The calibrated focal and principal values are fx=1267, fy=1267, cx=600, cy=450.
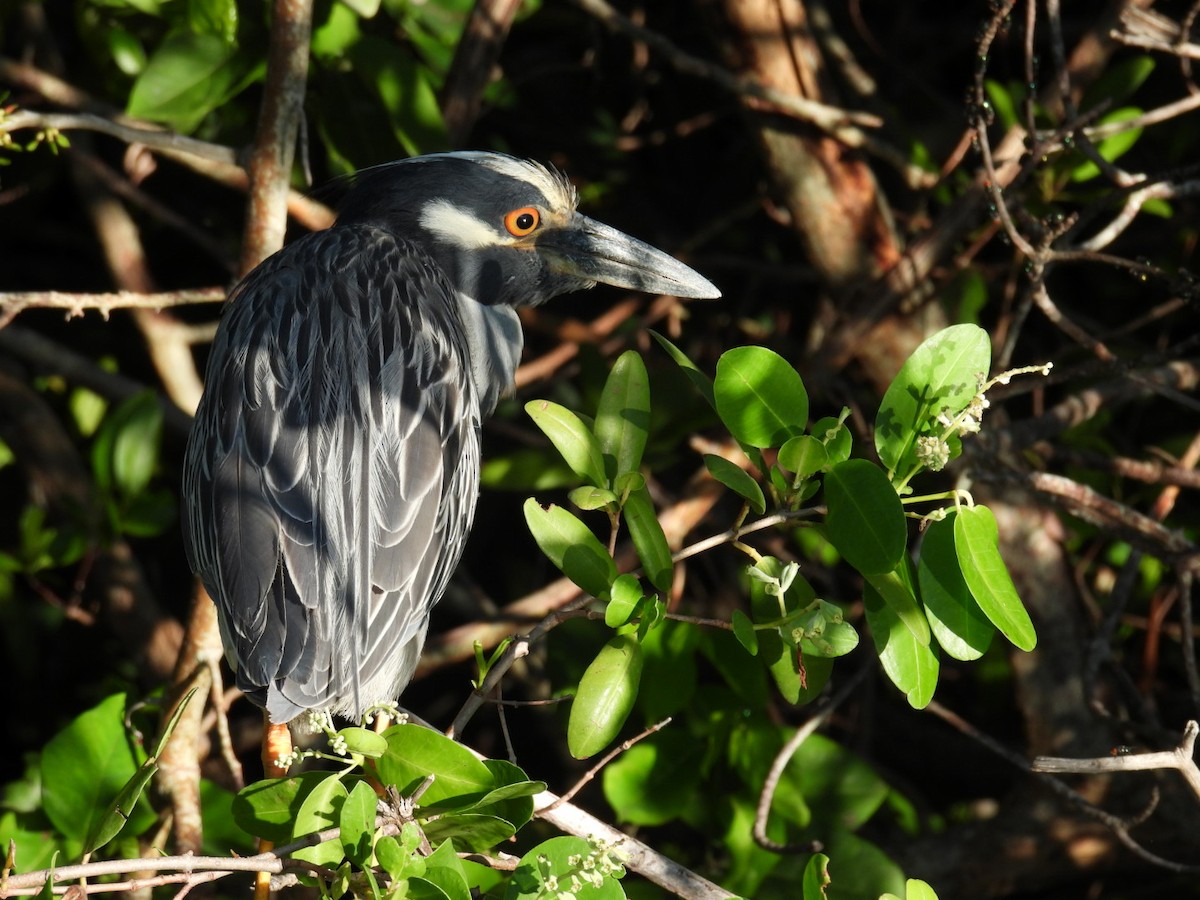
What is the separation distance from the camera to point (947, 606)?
143 cm

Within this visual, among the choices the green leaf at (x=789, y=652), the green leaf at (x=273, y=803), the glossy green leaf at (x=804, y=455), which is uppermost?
the glossy green leaf at (x=804, y=455)

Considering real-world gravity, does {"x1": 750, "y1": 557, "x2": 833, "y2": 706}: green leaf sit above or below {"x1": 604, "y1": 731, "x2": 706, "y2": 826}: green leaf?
above

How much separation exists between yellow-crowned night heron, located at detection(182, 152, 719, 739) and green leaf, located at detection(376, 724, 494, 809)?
354 mm

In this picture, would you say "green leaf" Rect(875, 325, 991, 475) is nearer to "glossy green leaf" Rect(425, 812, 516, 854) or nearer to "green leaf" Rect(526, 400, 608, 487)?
"green leaf" Rect(526, 400, 608, 487)

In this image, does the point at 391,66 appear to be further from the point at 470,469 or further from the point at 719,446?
the point at 719,446

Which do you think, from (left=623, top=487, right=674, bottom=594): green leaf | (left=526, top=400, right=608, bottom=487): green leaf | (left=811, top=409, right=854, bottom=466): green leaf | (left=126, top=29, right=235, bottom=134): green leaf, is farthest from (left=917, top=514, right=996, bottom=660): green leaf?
(left=126, top=29, right=235, bottom=134): green leaf

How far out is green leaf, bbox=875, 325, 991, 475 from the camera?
1.45 m

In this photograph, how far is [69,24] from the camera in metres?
3.35

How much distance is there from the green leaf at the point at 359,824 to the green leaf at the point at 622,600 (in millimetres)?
330

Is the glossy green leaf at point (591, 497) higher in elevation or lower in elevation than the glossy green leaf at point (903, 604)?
higher

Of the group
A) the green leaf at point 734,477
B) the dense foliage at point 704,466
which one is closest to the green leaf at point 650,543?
the dense foliage at point 704,466

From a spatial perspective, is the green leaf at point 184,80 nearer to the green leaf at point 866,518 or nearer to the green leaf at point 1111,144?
the green leaf at point 866,518

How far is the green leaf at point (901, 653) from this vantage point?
1.45 metres

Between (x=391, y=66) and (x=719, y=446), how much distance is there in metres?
0.97
